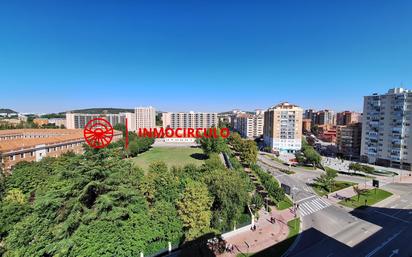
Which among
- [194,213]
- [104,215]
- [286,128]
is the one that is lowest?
[194,213]

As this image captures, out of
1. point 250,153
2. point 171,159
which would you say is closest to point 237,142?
point 250,153

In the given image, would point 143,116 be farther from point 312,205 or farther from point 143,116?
point 312,205

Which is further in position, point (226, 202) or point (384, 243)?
point (226, 202)

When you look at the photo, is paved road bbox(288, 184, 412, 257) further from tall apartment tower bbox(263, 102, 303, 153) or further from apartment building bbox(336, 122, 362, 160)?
tall apartment tower bbox(263, 102, 303, 153)

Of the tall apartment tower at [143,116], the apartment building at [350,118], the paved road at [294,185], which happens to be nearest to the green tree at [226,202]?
the paved road at [294,185]

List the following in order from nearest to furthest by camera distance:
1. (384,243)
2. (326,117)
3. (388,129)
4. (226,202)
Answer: (384,243), (226,202), (388,129), (326,117)
